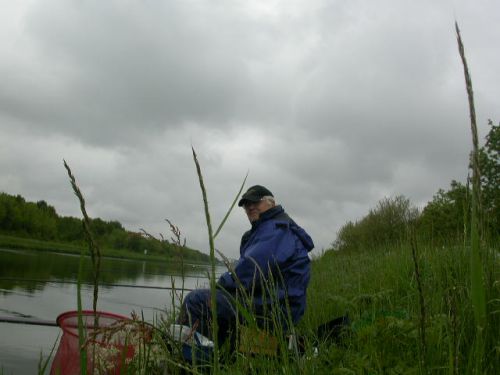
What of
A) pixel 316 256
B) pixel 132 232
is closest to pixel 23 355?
pixel 132 232

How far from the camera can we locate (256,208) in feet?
15.5

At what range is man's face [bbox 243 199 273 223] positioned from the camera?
4703 mm

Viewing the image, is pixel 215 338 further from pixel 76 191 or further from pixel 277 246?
pixel 277 246

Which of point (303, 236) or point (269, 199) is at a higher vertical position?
point (269, 199)

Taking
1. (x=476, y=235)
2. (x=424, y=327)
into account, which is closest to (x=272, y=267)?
(x=424, y=327)

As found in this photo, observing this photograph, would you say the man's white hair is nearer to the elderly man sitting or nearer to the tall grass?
the elderly man sitting

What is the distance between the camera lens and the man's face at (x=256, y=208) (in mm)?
4703

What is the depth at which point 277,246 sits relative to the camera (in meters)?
4.09

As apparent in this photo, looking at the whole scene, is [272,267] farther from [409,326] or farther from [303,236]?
[409,326]

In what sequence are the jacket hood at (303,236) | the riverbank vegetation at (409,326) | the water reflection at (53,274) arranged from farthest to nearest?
the jacket hood at (303,236) < the water reflection at (53,274) < the riverbank vegetation at (409,326)

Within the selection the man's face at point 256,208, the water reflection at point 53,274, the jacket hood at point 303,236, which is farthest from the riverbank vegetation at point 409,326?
the man's face at point 256,208

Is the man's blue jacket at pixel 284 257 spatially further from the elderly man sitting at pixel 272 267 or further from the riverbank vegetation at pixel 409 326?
the riverbank vegetation at pixel 409 326

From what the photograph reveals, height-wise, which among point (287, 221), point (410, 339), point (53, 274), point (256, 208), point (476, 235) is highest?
point (256, 208)

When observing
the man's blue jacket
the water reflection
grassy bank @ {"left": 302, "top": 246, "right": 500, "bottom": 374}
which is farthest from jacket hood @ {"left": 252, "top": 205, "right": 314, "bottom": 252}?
the water reflection
